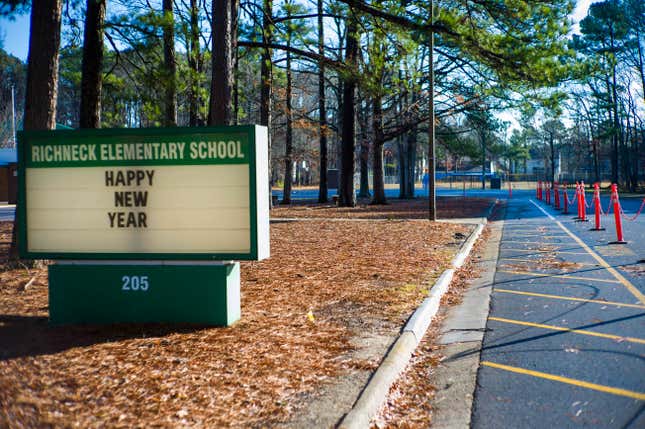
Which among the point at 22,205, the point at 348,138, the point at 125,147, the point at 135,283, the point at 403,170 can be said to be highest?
the point at 348,138

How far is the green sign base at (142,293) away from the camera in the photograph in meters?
6.75

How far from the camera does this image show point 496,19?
13.9 metres

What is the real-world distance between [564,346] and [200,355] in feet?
11.2

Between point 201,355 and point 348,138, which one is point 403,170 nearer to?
point 348,138

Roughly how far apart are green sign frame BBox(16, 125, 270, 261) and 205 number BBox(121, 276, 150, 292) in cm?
22

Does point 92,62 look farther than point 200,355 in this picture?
Yes

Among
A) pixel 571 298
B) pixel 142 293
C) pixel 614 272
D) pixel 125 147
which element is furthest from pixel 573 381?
pixel 614 272

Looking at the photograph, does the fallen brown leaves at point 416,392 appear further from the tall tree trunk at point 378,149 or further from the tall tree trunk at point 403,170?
the tall tree trunk at point 403,170

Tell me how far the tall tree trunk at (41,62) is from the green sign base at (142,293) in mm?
4306

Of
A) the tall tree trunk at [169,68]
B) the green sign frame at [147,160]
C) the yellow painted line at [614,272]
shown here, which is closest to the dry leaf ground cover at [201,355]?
the green sign frame at [147,160]

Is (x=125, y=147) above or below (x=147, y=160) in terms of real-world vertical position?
above

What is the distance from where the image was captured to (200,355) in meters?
5.70

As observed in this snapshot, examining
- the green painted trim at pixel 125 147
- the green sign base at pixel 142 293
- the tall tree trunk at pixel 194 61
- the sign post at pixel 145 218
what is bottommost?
the green sign base at pixel 142 293

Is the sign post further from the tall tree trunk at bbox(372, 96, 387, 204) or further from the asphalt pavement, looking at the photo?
the tall tree trunk at bbox(372, 96, 387, 204)
